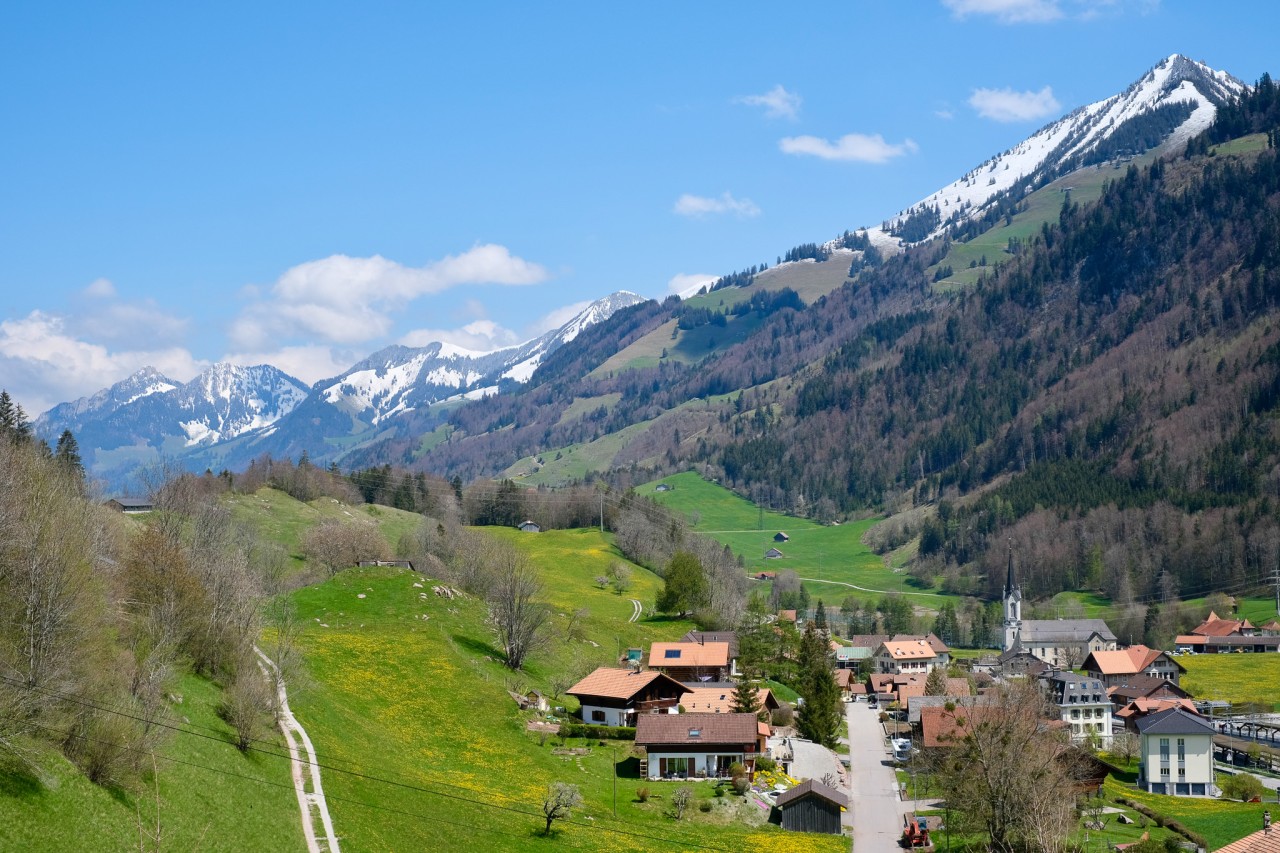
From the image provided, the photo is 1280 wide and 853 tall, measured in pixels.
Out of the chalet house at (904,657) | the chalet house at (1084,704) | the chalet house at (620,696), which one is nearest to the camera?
the chalet house at (620,696)

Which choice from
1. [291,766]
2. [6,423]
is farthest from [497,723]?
[6,423]

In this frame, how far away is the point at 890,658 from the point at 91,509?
125823 mm

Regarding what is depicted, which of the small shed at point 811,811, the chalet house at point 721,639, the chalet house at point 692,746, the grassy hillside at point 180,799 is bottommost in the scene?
the small shed at point 811,811

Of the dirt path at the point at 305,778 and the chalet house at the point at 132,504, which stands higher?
the chalet house at the point at 132,504

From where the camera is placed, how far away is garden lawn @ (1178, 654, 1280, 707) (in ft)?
453

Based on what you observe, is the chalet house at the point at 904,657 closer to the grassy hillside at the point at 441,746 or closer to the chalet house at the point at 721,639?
the chalet house at the point at 721,639

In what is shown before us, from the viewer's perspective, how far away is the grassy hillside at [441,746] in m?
57.3

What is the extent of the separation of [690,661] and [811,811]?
43036 millimetres

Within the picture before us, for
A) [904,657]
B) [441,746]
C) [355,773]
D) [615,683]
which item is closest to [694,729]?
[615,683]

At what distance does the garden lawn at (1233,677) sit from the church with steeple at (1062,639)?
16448 mm

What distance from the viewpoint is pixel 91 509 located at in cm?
6856

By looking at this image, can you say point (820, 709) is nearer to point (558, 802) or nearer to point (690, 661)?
point (690, 661)

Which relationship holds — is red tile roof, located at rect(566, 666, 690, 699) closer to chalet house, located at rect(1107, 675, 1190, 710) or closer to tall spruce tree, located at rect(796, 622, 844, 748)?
tall spruce tree, located at rect(796, 622, 844, 748)

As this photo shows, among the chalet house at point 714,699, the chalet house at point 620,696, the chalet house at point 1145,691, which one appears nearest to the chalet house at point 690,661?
the chalet house at point 714,699
